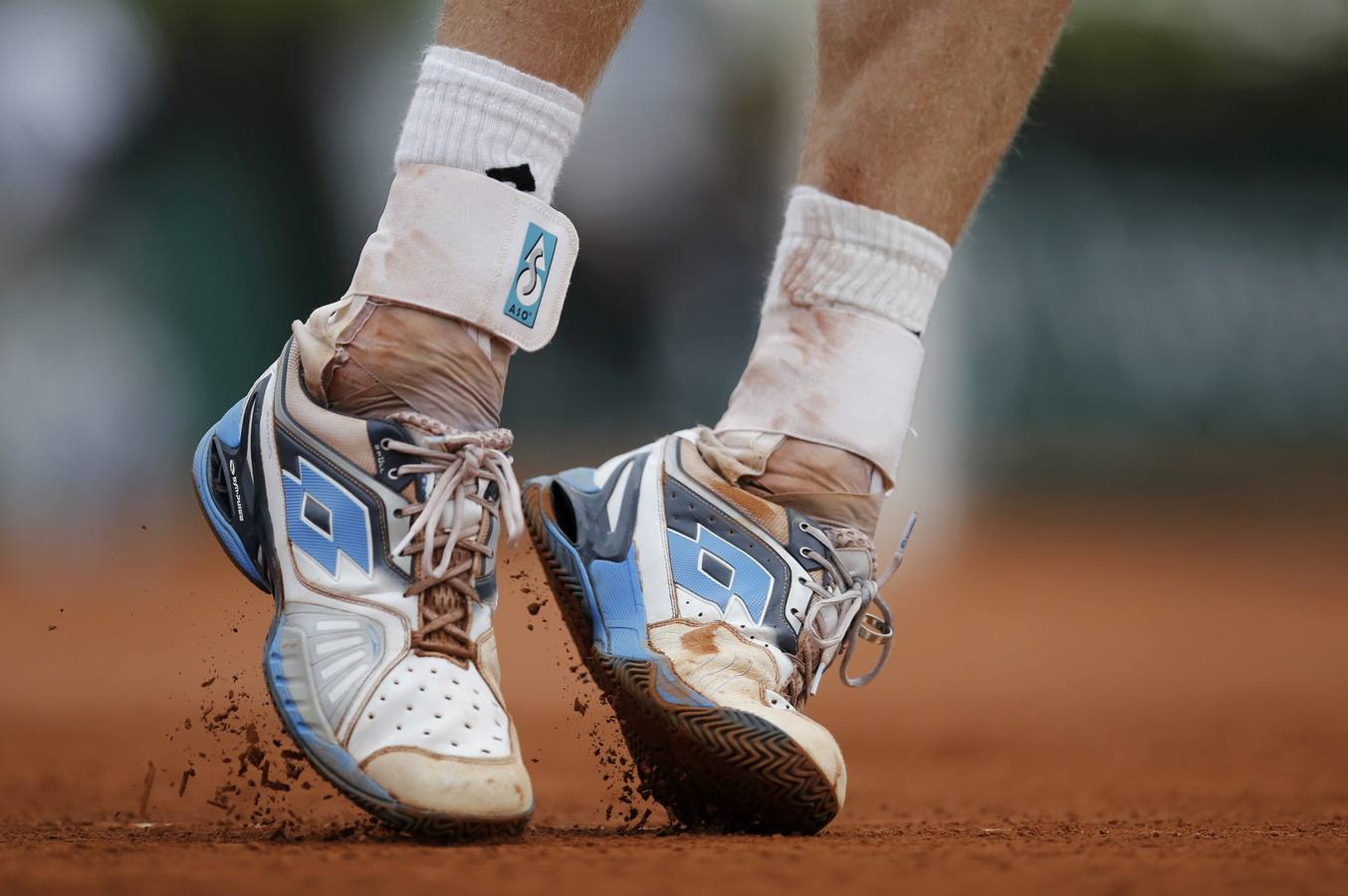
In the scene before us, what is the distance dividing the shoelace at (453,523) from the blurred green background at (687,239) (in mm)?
4484

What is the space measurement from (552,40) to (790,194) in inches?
11.0

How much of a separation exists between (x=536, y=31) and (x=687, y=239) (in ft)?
17.7

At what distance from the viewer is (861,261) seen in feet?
4.08

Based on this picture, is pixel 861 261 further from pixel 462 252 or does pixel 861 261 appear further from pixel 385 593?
pixel 385 593

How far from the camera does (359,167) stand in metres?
6.18

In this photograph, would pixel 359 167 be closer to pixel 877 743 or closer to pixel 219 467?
pixel 877 743

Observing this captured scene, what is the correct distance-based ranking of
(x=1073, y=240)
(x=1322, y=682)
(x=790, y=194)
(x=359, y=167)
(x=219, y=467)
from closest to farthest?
(x=219, y=467) → (x=790, y=194) → (x=1322, y=682) → (x=359, y=167) → (x=1073, y=240)

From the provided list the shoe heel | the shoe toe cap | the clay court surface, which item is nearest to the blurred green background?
the clay court surface

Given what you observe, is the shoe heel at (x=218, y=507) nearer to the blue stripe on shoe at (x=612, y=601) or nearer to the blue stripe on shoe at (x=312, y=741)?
the blue stripe on shoe at (x=312, y=741)

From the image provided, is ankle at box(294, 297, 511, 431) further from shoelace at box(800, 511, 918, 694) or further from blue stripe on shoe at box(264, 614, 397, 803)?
shoelace at box(800, 511, 918, 694)

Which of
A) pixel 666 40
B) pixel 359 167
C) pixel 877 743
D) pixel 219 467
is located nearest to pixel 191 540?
pixel 359 167

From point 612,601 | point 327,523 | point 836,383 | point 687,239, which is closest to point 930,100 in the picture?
point 836,383

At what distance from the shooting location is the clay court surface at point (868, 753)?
90 cm

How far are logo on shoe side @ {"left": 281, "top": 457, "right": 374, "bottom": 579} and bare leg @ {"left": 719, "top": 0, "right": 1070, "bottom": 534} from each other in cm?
31
